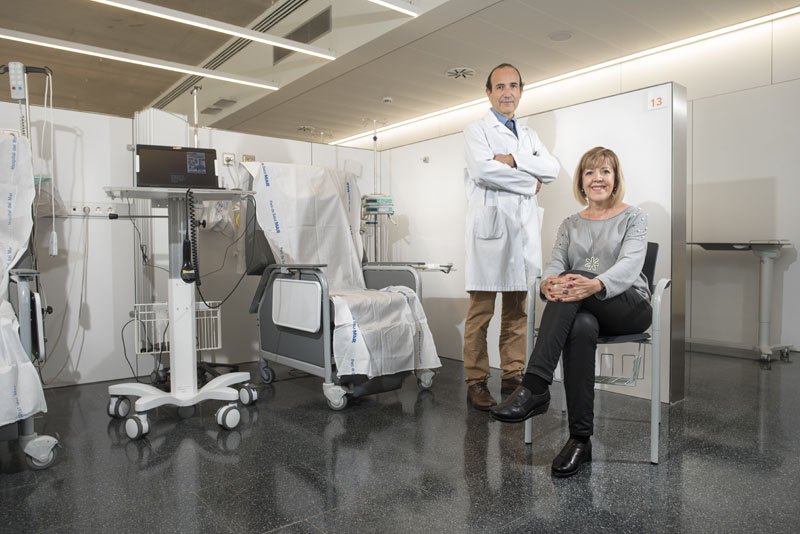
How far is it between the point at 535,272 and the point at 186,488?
5.72ft

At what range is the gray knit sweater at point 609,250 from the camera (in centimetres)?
190

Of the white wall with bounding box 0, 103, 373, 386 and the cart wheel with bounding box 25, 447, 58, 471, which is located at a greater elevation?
the white wall with bounding box 0, 103, 373, 386

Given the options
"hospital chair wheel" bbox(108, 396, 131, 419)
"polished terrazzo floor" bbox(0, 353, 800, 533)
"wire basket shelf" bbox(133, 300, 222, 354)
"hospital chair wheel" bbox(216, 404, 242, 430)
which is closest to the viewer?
"polished terrazzo floor" bbox(0, 353, 800, 533)

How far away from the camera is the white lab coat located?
2605 mm

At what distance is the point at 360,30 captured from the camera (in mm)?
4750

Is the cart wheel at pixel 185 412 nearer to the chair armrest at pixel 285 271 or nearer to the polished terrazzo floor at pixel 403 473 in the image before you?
the polished terrazzo floor at pixel 403 473

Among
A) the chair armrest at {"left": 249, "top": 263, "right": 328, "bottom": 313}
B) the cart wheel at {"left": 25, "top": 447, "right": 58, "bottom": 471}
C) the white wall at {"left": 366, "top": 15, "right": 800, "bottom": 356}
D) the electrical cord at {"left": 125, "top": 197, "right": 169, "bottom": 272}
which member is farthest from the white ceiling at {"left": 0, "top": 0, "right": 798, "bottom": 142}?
the cart wheel at {"left": 25, "top": 447, "right": 58, "bottom": 471}

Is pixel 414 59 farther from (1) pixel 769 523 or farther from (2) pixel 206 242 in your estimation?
(1) pixel 769 523

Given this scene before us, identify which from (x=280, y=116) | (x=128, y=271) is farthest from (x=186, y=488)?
(x=280, y=116)

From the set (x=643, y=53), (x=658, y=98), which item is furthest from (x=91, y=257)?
(x=643, y=53)

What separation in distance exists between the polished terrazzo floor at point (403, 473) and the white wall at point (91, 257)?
1.71 feet

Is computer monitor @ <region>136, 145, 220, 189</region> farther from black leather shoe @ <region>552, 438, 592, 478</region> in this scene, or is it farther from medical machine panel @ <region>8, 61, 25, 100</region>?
black leather shoe @ <region>552, 438, 592, 478</region>

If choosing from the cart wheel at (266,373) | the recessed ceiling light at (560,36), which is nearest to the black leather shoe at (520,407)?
the cart wheel at (266,373)

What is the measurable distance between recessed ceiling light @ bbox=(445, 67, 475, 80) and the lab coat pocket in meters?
3.31
